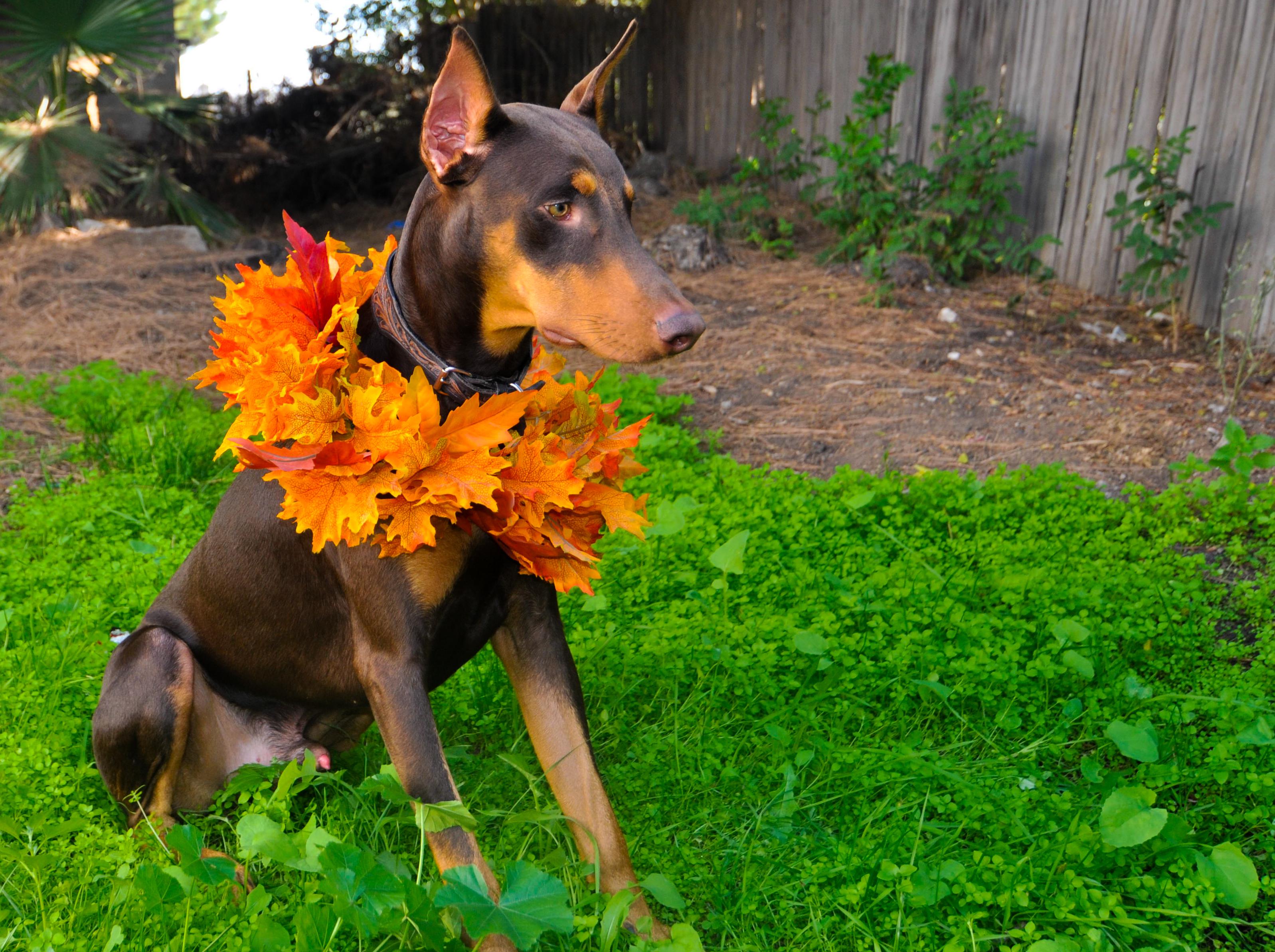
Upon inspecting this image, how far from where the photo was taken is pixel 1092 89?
20.9 ft

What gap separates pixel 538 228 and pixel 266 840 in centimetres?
132

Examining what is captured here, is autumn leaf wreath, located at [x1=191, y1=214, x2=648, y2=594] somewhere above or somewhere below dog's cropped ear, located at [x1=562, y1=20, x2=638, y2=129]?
below

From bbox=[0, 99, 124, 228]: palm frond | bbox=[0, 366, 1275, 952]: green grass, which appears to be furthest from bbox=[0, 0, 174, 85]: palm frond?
Answer: bbox=[0, 366, 1275, 952]: green grass

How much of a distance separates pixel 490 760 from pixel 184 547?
1.79m

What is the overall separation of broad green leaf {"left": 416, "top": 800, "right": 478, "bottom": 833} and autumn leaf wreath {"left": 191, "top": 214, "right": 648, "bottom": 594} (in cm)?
51

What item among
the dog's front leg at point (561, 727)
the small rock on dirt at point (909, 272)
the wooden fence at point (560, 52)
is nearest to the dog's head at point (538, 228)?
the dog's front leg at point (561, 727)

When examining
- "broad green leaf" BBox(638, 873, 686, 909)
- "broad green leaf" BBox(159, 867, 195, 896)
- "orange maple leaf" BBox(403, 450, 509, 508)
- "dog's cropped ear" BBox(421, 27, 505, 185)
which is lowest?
"broad green leaf" BBox(638, 873, 686, 909)

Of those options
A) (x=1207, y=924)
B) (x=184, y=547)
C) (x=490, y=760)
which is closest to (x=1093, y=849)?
(x=1207, y=924)

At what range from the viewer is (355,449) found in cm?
212

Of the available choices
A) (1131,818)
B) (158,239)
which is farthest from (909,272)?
(158,239)

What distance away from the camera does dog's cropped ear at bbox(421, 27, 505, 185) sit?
2049mm

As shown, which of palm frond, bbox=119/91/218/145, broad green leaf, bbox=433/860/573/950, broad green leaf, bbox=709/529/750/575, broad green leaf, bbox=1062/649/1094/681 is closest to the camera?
broad green leaf, bbox=433/860/573/950

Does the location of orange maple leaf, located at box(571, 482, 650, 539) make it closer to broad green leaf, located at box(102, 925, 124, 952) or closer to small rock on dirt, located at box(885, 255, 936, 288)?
broad green leaf, located at box(102, 925, 124, 952)

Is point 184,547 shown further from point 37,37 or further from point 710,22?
point 710,22
